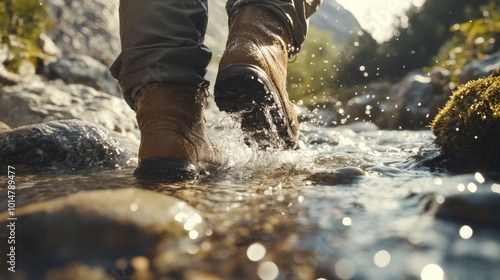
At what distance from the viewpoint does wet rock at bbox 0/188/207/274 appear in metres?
0.96

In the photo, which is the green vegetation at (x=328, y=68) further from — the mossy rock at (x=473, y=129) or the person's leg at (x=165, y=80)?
the person's leg at (x=165, y=80)

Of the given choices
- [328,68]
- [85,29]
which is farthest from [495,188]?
[328,68]

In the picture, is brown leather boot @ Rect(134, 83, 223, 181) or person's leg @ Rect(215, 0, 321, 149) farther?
person's leg @ Rect(215, 0, 321, 149)

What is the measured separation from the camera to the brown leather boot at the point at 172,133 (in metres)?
1.86

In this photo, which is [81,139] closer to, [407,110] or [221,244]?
[221,244]

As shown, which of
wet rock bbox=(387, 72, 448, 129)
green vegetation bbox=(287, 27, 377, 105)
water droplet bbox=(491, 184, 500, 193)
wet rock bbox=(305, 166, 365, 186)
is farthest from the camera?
green vegetation bbox=(287, 27, 377, 105)

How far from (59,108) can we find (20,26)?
449 cm

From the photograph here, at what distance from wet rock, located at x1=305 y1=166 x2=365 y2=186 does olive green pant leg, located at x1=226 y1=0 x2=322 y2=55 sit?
1.18m

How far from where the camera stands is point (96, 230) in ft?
3.34

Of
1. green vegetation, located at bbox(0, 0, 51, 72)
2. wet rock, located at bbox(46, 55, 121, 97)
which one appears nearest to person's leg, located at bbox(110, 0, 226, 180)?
green vegetation, located at bbox(0, 0, 51, 72)

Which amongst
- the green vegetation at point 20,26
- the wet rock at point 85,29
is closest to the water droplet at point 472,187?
the green vegetation at point 20,26

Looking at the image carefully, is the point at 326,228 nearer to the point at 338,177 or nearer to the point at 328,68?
the point at 338,177

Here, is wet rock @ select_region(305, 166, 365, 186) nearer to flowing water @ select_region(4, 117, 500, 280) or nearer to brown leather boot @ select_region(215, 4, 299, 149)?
flowing water @ select_region(4, 117, 500, 280)

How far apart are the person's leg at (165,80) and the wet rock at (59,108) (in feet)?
9.98
